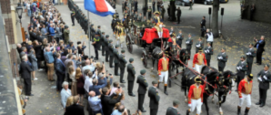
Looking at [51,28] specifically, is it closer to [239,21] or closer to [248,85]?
[248,85]

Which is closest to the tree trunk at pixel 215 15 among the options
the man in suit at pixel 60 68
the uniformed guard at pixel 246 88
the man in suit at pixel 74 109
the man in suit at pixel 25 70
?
the uniformed guard at pixel 246 88

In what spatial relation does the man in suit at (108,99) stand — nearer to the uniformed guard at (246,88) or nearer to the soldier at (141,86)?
the soldier at (141,86)

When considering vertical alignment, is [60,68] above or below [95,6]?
below

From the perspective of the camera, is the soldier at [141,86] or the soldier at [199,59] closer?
the soldier at [141,86]

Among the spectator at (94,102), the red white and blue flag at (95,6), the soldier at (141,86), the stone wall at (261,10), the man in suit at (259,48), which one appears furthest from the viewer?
the stone wall at (261,10)

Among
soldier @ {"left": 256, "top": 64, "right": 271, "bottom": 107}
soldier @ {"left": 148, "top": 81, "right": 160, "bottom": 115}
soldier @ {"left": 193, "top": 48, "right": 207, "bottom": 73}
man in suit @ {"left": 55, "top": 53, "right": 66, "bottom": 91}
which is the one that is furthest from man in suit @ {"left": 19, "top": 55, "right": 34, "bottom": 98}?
soldier @ {"left": 256, "top": 64, "right": 271, "bottom": 107}

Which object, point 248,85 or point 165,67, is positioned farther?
point 165,67

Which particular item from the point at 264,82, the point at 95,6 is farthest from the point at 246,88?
the point at 95,6

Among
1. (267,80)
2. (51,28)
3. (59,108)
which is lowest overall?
(59,108)

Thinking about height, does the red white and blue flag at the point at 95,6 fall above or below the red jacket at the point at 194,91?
above

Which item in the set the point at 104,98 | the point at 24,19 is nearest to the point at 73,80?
the point at 104,98

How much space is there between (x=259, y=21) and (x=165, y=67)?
1654 cm

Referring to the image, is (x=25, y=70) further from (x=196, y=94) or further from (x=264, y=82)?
(x=264, y=82)

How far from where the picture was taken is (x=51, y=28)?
53.9ft
